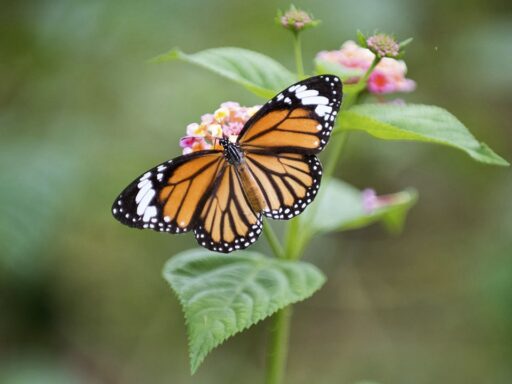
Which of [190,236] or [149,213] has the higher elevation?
[149,213]

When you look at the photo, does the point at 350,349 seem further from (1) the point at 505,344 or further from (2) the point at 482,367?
(1) the point at 505,344

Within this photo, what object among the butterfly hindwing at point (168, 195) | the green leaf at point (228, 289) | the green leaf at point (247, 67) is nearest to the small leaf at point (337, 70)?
the green leaf at point (247, 67)

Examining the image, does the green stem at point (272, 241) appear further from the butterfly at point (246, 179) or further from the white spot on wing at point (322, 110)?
the white spot on wing at point (322, 110)

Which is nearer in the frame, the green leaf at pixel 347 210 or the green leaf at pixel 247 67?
the green leaf at pixel 247 67

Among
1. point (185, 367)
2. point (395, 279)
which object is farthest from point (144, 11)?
point (395, 279)

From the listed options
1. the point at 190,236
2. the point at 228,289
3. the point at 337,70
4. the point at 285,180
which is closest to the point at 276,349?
the point at 228,289

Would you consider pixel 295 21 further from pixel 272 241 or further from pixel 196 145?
pixel 272 241

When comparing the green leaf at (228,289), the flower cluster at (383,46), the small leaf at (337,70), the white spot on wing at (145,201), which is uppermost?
the flower cluster at (383,46)
